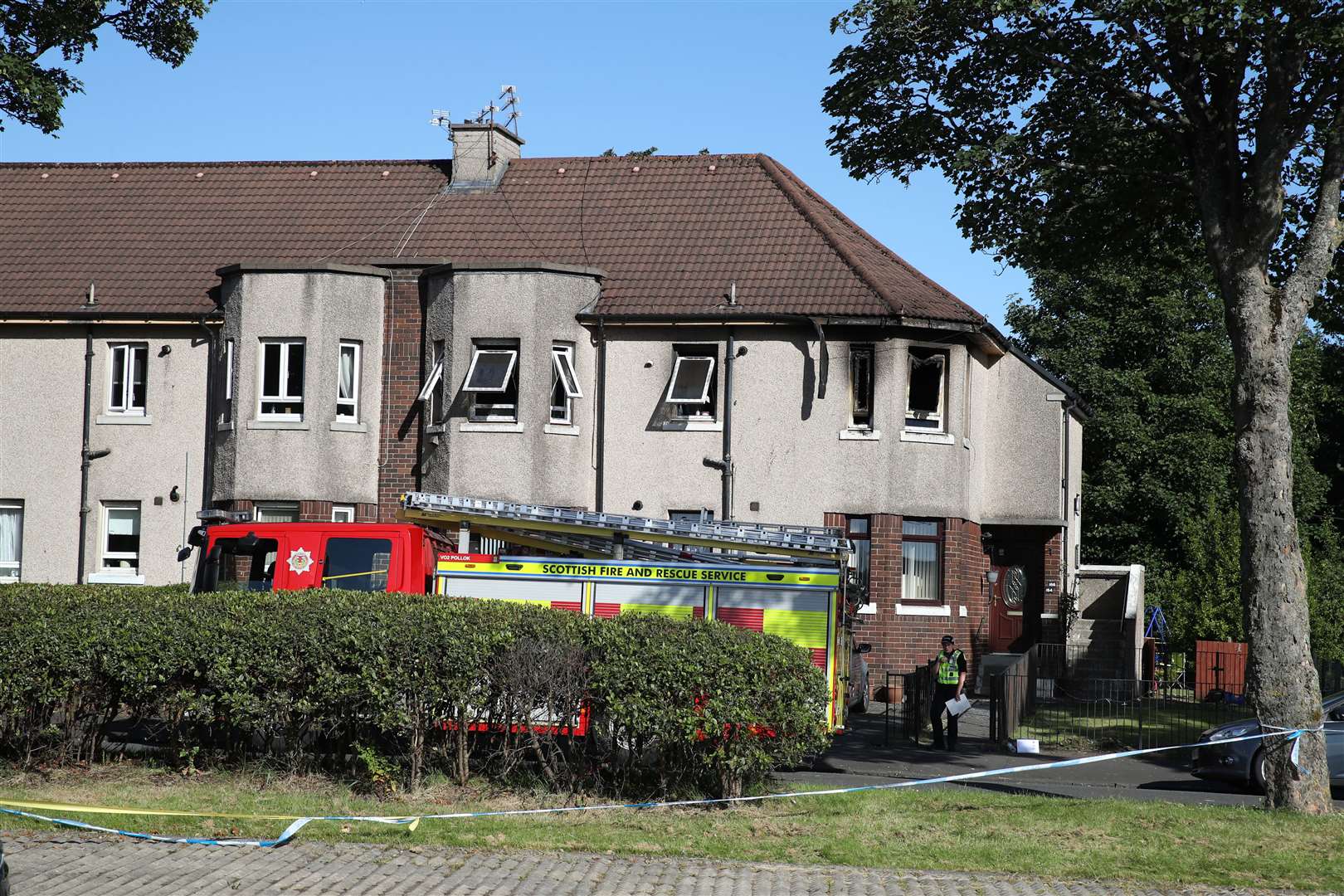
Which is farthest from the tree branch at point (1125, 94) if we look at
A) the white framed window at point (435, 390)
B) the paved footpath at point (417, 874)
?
the white framed window at point (435, 390)

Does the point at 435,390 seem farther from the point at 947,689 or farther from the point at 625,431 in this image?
the point at 947,689

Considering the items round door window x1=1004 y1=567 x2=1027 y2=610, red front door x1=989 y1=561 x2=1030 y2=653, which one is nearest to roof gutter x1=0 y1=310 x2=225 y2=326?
red front door x1=989 y1=561 x2=1030 y2=653

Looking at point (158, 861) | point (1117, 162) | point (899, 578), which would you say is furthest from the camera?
point (899, 578)

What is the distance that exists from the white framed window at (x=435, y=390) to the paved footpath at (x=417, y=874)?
15.8 m

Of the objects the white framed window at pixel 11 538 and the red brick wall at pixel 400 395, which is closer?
the red brick wall at pixel 400 395

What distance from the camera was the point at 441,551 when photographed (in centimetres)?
1706

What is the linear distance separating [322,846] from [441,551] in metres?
6.55

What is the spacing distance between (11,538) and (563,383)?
10.7m

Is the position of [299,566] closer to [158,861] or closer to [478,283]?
[158,861]

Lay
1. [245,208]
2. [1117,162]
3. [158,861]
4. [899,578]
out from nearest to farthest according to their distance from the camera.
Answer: [158,861] < [1117,162] < [899,578] < [245,208]

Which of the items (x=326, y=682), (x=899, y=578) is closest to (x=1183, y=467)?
(x=899, y=578)

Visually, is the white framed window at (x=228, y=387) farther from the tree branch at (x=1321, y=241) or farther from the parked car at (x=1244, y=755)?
the tree branch at (x=1321, y=241)

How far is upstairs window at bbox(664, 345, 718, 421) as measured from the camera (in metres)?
26.2

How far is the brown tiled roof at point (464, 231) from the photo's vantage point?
2686 cm
